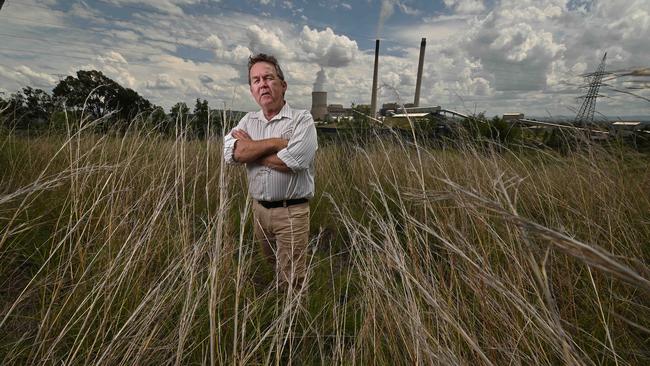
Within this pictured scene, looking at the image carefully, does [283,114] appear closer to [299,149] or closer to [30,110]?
[299,149]

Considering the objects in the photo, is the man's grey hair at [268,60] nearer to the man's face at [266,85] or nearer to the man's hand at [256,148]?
the man's face at [266,85]

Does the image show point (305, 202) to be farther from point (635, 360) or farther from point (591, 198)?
point (591, 198)

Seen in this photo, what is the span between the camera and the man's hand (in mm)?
2064

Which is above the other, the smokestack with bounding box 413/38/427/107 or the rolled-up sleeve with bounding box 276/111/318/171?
the smokestack with bounding box 413/38/427/107

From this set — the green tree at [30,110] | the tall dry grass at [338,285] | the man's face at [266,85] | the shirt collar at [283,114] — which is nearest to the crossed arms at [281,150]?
the shirt collar at [283,114]

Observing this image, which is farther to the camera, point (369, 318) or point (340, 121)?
point (340, 121)

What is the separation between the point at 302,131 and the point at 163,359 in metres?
1.47

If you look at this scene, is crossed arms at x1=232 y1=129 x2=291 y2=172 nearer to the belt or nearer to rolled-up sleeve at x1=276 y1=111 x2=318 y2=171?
rolled-up sleeve at x1=276 y1=111 x2=318 y2=171

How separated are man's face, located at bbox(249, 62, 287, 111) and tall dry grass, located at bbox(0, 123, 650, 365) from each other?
702 mm

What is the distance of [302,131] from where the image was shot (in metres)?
2.09

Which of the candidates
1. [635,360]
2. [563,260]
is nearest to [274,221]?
[563,260]

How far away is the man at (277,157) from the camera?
2.07m

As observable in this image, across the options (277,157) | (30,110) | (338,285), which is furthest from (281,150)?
(30,110)

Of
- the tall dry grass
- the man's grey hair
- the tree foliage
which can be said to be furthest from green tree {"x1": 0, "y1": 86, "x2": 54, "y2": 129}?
the man's grey hair
